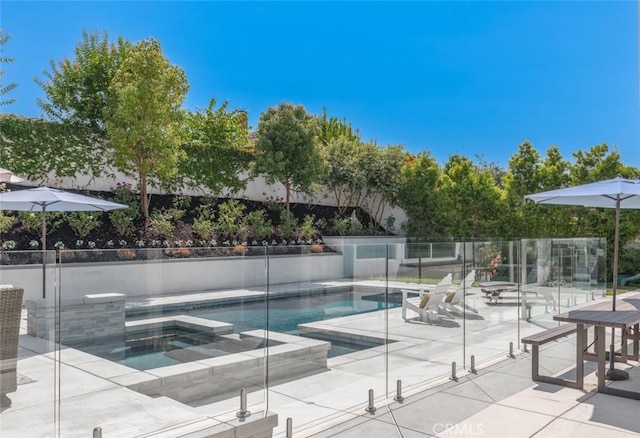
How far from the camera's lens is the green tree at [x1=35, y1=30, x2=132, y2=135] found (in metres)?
14.3

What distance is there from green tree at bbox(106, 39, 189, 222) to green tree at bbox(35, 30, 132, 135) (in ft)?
2.58

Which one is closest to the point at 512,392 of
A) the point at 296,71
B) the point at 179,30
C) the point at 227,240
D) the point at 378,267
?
the point at 378,267

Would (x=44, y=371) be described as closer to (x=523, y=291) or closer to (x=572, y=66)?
(x=523, y=291)

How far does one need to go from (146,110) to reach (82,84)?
2842mm

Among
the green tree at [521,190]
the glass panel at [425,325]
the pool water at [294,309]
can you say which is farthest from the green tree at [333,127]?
the pool water at [294,309]

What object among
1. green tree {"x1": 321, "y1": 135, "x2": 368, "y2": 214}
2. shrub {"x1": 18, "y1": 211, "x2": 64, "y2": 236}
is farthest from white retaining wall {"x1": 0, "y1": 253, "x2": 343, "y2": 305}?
green tree {"x1": 321, "y1": 135, "x2": 368, "y2": 214}

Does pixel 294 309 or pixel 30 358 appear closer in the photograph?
pixel 30 358

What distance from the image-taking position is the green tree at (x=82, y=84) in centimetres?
1433

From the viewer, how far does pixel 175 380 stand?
12.2 feet

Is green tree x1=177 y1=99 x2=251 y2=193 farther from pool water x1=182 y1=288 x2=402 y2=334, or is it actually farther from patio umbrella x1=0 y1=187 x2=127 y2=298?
pool water x1=182 y1=288 x2=402 y2=334

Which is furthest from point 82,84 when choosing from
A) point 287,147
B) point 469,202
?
point 469,202

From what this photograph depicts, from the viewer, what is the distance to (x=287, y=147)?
1683 centimetres

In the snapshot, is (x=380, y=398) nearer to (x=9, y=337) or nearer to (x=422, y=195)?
(x=9, y=337)

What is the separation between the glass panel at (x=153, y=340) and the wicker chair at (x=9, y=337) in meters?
0.28
